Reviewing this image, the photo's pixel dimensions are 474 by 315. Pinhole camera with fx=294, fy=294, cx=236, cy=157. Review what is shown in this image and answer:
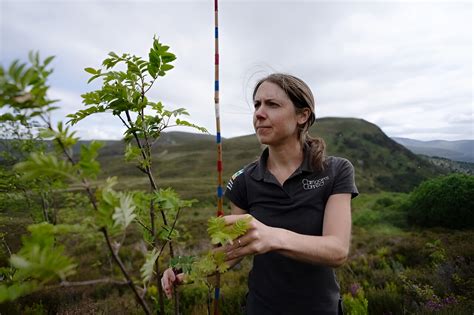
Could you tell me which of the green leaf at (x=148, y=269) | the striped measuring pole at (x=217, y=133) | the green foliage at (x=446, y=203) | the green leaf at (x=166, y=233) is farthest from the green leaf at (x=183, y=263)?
the green foliage at (x=446, y=203)

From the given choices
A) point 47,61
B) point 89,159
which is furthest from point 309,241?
Result: point 47,61

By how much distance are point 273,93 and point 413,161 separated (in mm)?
83217

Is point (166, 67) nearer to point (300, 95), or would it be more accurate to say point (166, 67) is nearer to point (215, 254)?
point (215, 254)

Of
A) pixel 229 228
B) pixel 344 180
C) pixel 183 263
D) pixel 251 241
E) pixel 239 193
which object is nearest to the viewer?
pixel 229 228

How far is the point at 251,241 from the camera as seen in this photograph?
137 cm

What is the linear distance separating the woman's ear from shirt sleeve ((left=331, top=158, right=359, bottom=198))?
1.54 ft

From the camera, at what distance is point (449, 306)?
15.5ft

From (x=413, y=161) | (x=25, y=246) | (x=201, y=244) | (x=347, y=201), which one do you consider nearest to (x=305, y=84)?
(x=347, y=201)

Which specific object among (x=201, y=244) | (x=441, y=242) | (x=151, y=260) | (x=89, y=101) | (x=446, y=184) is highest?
(x=89, y=101)

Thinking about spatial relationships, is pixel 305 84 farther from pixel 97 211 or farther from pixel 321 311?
pixel 97 211

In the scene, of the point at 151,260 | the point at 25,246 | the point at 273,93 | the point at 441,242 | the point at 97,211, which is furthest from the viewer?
the point at 441,242

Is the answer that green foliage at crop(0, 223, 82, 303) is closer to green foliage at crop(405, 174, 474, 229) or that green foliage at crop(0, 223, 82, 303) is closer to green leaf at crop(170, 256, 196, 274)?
green leaf at crop(170, 256, 196, 274)

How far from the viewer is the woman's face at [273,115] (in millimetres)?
2340

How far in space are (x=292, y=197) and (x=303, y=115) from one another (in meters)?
0.72
